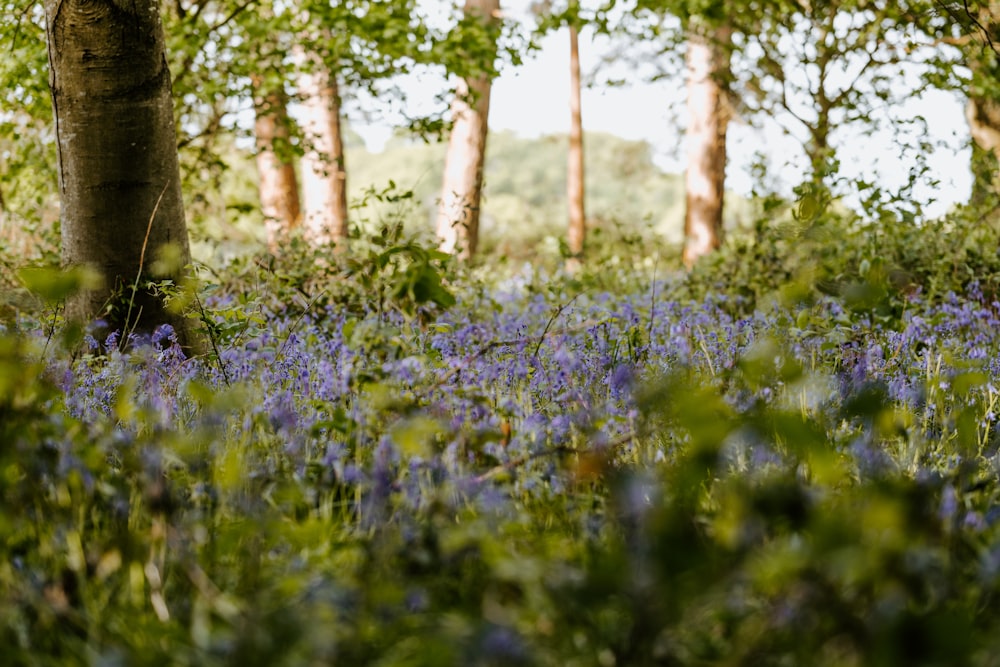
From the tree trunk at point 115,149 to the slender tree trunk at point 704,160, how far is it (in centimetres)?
1010

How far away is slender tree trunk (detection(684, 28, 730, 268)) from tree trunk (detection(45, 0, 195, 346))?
1010 centimetres

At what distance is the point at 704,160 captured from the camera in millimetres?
13562

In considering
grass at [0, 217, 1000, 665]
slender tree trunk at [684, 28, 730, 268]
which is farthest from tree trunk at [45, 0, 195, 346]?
slender tree trunk at [684, 28, 730, 268]

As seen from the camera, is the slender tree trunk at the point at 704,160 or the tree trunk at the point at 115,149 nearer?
the tree trunk at the point at 115,149

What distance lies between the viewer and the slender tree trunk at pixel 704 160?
43.9 feet

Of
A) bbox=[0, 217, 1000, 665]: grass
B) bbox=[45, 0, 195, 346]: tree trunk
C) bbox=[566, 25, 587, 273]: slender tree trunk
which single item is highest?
bbox=[566, 25, 587, 273]: slender tree trunk

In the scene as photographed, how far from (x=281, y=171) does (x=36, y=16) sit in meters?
5.14

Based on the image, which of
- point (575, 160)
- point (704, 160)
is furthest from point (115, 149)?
point (575, 160)

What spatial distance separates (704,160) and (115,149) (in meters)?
10.8

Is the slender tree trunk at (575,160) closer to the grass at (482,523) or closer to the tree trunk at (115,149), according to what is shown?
the tree trunk at (115,149)

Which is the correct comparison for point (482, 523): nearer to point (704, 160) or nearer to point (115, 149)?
point (115, 149)

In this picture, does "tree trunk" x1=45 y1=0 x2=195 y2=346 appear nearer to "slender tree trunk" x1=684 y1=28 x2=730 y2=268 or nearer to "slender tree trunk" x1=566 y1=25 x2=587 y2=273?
"slender tree trunk" x1=684 y1=28 x2=730 y2=268

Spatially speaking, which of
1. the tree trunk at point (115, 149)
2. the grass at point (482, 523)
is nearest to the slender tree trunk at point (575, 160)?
the tree trunk at point (115, 149)

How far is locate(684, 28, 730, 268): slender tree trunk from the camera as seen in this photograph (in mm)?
13391
